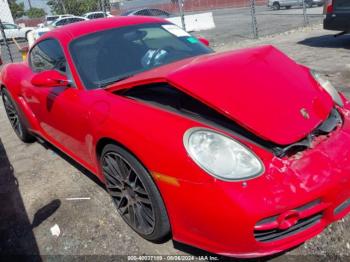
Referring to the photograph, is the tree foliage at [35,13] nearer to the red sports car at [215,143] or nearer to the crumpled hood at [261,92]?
the red sports car at [215,143]

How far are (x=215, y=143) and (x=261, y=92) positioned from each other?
1.67 feet

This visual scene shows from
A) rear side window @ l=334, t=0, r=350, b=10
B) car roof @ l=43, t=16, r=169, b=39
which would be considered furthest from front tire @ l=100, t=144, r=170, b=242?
rear side window @ l=334, t=0, r=350, b=10

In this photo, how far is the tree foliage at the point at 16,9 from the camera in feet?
167

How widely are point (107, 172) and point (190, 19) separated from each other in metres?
16.7

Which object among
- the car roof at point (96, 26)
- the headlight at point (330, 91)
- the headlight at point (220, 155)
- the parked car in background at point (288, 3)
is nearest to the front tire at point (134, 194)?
the headlight at point (220, 155)

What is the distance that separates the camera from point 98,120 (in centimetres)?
260

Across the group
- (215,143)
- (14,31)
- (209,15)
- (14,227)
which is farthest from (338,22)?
(14,31)

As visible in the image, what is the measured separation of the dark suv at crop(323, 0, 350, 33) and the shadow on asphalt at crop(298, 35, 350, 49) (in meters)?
0.49

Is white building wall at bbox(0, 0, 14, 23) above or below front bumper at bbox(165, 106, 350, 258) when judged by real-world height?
above

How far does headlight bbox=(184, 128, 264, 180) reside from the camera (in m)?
1.94

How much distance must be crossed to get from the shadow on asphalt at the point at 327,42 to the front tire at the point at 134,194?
7527mm

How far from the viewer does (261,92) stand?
2312 mm

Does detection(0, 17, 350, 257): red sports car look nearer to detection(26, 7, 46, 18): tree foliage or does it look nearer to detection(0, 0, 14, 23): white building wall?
detection(0, 0, 14, 23): white building wall

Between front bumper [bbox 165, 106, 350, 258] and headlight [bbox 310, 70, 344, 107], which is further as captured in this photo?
headlight [bbox 310, 70, 344, 107]
